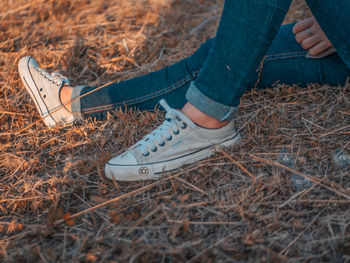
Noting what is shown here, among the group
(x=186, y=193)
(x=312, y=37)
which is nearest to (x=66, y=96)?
(x=186, y=193)

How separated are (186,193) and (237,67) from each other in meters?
0.45

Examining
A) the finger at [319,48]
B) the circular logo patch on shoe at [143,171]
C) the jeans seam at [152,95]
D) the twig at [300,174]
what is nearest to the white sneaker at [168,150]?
the circular logo patch on shoe at [143,171]

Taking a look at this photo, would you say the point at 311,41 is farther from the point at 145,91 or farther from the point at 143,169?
the point at 143,169

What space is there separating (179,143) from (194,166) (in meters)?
0.10

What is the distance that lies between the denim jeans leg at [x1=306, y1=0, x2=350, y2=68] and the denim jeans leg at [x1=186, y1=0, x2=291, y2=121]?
0.71ft

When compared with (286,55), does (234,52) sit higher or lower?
higher

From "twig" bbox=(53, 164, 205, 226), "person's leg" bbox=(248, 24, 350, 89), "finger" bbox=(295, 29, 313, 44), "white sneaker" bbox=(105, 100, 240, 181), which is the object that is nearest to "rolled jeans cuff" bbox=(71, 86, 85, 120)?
"white sneaker" bbox=(105, 100, 240, 181)

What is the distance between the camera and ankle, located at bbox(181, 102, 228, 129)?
1158 millimetres

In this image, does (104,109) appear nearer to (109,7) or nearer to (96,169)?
(96,169)

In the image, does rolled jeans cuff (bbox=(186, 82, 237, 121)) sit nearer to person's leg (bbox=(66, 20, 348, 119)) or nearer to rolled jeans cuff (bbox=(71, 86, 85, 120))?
person's leg (bbox=(66, 20, 348, 119))

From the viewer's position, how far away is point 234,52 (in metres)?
1.01

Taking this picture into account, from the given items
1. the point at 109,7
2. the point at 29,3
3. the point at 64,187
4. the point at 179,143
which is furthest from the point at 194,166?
the point at 29,3

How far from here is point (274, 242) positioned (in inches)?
35.9

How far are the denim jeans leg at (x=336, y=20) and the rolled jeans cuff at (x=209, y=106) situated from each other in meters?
0.44
